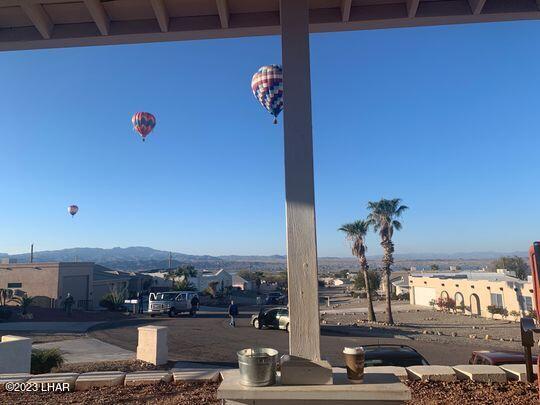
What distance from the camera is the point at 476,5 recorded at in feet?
17.6

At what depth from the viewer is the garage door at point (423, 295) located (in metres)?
44.2

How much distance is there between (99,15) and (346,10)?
327cm

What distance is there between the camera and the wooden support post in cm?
428

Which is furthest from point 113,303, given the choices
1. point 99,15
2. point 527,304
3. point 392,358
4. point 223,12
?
point 223,12

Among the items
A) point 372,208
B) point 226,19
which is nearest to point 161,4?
point 226,19

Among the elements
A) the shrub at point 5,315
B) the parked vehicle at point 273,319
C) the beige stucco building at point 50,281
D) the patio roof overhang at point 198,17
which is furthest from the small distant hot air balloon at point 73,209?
the patio roof overhang at point 198,17

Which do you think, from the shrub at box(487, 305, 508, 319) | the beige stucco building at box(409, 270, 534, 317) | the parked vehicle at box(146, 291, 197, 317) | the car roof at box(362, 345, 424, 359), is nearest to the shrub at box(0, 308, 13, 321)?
the parked vehicle at box(146, 291, 197, 317)

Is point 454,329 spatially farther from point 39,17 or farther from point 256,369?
point 39,17

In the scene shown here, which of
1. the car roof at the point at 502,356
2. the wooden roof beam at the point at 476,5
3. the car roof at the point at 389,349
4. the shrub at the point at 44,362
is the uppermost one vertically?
the wooden roof beam at the point at 476,5

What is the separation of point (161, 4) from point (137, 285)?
5746 centimetres

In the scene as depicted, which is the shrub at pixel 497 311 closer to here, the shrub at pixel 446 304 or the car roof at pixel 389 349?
the shrub at pixel 446 304

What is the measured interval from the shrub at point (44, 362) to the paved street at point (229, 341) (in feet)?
11.9

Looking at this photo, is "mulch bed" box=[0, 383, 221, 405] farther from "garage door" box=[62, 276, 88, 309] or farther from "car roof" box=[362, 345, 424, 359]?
"garage door" box=[62, 276, 88, 309]

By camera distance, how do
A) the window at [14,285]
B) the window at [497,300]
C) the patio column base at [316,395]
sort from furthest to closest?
the window at [14,285]
the window at [497,300]
the patio column base at [316,395]
